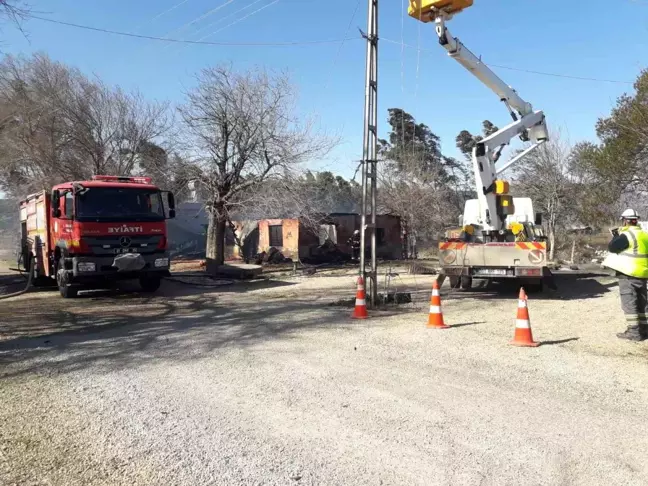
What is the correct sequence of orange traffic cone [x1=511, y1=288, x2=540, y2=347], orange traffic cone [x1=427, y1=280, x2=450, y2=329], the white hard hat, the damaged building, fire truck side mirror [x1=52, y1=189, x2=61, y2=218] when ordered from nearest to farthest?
orange traffic cone [x1=511, y1=288, x2=540, y2=347] < the white hard hat < orange traffic cone [x1=427, y1=280, x2=450, y2=329] < fire truck side mirror [x1=52, y1=189, x2=61, y2=218] < the damaged building

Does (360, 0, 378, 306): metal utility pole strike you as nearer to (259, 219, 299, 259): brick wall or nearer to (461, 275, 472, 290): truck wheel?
(461, 275, 472, 290): truck wheel

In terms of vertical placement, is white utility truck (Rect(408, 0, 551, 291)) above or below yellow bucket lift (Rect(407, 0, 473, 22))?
below

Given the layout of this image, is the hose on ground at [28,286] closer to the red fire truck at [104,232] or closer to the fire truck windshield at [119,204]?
the red fire truck at [104,232]

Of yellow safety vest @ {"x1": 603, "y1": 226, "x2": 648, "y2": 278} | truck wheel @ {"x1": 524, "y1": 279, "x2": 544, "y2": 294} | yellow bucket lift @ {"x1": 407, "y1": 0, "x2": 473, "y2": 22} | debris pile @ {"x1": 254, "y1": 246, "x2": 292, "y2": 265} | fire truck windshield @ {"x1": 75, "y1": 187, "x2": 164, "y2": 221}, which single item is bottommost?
truck wheel @ {"x1": 524, "y1": 279, "x2": 544, "y2": 294}

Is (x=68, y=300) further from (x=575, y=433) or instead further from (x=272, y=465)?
(x=575, y=433)

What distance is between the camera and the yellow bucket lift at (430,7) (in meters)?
9.61

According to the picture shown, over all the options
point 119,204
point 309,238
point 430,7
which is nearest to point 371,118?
point 430,7

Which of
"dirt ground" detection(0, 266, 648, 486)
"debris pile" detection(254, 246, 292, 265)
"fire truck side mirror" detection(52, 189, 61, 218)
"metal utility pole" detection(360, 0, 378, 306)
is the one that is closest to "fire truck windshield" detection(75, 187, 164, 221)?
"fire truck side mirror" detection(52, 189, 61, 218)

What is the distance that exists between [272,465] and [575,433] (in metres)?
2.40

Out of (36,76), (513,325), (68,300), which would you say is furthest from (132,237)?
(36,76)

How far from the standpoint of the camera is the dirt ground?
12.0ft

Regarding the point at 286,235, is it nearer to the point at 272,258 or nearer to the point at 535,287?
the point at 272,258

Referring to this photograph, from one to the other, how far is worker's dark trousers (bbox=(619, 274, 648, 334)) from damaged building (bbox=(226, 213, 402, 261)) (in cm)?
1838

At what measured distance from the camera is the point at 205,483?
3436 millimetres
